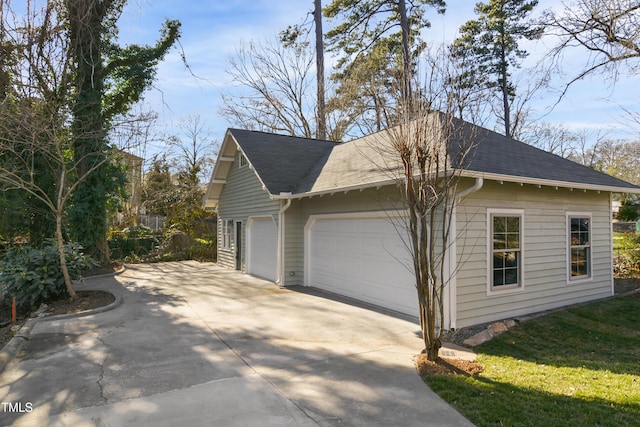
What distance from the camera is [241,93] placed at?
22.5 m

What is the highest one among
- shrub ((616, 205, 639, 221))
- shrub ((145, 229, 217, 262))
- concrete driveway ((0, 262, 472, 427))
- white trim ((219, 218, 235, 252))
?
shrub ((616, 205, 639, 221))

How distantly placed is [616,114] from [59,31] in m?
17.4

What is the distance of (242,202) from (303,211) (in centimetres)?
338

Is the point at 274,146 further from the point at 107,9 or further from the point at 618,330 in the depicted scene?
the point at 618,330

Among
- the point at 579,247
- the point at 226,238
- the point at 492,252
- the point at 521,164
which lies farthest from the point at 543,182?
the point at 226,238

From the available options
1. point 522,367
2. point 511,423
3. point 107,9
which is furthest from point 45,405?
point 107,9

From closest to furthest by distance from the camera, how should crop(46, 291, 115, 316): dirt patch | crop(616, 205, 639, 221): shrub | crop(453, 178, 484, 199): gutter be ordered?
1. crop(453, 178, 484, 199): gutter
2. crop(46, 291, 115, 316): dirt patch
3. crop(616, 205, 639, 221): shrub

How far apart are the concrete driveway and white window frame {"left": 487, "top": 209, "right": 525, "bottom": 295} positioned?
1680 millimetres

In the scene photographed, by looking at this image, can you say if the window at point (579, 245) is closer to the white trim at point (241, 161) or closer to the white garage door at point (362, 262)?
the white garage door at point (362, 262)

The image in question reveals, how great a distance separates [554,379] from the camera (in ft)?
14.7

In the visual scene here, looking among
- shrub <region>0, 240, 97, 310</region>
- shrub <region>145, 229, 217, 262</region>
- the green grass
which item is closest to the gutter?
the green grass

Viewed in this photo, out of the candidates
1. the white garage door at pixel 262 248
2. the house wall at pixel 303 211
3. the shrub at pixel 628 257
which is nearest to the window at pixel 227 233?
the white garage door at pixel 262 248

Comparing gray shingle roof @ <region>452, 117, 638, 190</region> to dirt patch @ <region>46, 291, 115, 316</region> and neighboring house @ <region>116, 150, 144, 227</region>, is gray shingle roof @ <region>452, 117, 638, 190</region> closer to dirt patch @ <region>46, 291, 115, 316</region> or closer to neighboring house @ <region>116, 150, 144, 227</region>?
dirt patch @ <region>46, 291, 115, 316</region>

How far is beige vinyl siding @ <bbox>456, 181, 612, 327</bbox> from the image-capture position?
673 cm
